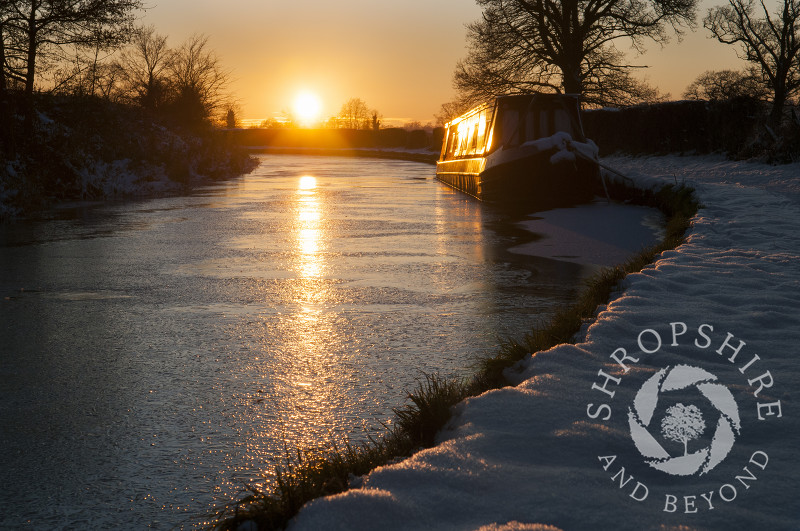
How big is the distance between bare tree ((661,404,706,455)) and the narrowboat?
40.4 feet

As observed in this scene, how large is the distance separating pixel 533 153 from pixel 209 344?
1129 centimetres

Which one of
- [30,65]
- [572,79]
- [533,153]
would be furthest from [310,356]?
[572,79]

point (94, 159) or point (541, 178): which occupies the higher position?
point (541, 178)

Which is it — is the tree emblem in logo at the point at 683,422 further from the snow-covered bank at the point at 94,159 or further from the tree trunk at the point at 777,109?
the tree trunk at the point at 777,109

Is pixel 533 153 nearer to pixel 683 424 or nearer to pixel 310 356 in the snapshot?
pixel 310 356

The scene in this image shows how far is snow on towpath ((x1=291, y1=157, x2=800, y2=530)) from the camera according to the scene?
2.57 metres

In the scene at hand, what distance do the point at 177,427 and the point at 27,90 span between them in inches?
646

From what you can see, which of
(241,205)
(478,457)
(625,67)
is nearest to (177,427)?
(478,457)

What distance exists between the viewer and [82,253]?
9.67 meters

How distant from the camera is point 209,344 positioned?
5.30 m

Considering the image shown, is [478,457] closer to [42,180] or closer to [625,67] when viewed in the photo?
[42,180]

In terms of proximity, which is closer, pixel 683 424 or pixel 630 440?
pixel 630 440

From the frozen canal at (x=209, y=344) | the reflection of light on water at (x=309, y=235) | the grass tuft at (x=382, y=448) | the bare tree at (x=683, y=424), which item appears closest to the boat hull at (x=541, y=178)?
the reflection of light on water at (x=309, y=235)

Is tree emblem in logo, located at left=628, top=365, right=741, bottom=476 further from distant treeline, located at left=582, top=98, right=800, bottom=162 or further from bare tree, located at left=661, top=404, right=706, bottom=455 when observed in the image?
distant treeline, located at left=582, top=98, right=800, bottom=162
